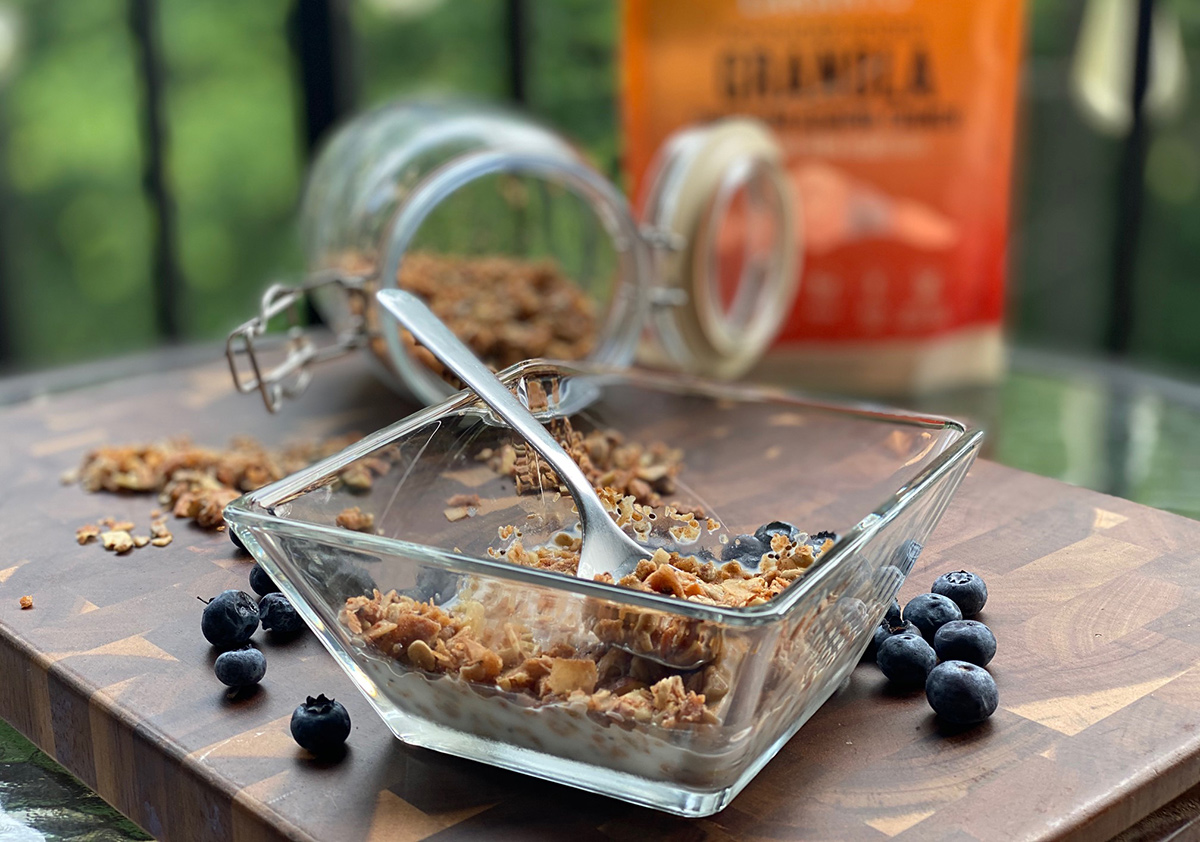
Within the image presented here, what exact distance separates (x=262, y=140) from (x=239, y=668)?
1.41 meters

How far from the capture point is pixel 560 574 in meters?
0.46

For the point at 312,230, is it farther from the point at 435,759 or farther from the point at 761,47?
the point at 435,759

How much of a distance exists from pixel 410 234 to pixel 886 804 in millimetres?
589

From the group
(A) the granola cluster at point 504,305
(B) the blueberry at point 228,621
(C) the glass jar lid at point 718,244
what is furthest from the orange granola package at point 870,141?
(B) the blueberry at point 228,621

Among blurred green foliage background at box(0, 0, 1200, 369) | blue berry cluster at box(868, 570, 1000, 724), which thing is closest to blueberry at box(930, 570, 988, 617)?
blue berry cluster at box(868, 570, 1000, 724)

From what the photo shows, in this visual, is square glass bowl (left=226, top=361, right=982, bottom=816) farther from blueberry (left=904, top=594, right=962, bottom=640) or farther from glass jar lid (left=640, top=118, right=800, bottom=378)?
glass jar lid (left=640, top=118, right=800, bottom=378)

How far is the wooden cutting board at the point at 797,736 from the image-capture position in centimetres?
48

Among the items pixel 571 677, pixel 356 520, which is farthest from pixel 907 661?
pixel 356 520

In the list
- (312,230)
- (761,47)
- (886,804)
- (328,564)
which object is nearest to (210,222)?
(312,230)

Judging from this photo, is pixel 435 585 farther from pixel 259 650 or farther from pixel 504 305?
pixel 504 305

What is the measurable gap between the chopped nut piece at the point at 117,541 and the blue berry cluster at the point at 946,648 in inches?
16.7

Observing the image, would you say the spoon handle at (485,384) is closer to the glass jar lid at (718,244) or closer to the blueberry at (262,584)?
the blueberry at (262,584)

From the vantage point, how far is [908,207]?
1202mm

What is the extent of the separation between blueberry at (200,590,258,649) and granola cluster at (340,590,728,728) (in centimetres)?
12
